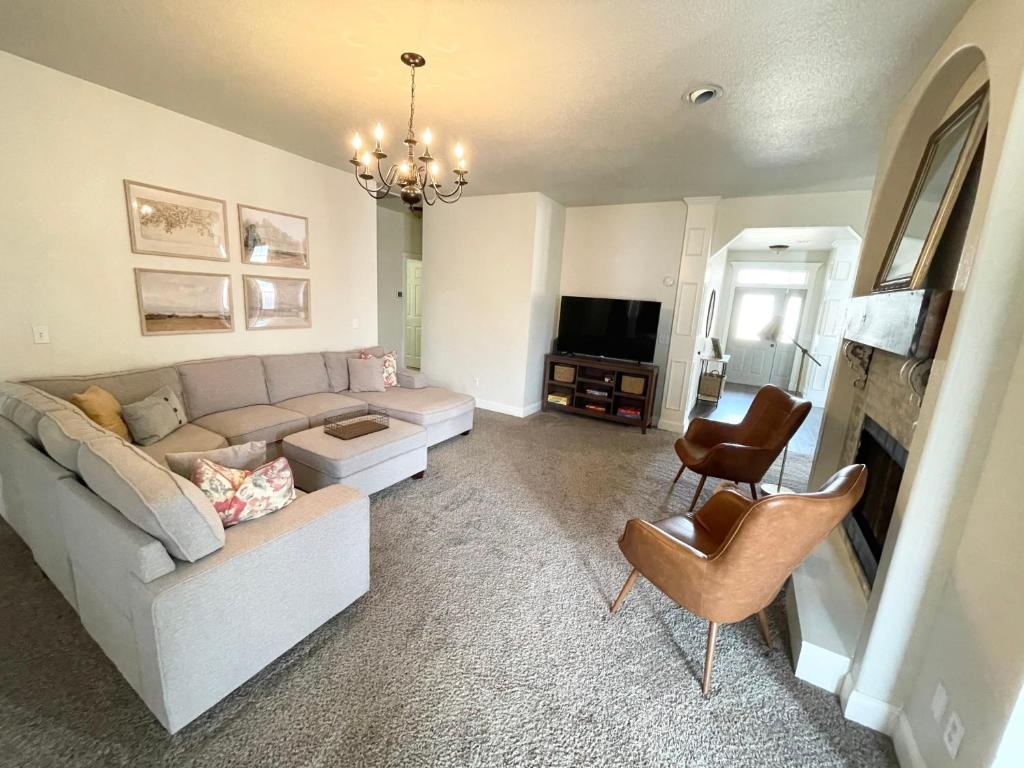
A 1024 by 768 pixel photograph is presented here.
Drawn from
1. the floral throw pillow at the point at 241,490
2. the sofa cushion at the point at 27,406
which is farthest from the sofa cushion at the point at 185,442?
the floral throw pillow at the point at 241,490

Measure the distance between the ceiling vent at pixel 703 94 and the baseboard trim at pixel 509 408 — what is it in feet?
10.9

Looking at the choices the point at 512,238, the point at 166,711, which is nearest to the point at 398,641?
the point at 166,711

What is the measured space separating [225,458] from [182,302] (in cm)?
217

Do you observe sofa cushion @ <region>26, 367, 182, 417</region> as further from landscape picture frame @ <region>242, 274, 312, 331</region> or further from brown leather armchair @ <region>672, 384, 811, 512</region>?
brown leather armchair @ <region>672, 384, 811, 512</region>

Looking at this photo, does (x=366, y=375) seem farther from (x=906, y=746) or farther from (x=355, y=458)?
(x=906, y=746)

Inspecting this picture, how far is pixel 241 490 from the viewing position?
4.85ft

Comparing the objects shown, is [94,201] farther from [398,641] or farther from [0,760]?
[398,641]

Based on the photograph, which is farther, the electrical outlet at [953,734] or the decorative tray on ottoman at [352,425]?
the decorative tray on ottoman at [352,425]

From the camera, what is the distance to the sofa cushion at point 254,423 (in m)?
2.69

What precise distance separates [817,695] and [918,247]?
1.98 metres

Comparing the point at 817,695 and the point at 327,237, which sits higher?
the point at 327,237

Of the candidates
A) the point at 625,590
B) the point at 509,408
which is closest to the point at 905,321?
the point at 625,590

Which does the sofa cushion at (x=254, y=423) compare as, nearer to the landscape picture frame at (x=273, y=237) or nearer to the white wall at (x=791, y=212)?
the landscape picture frame at (x=273, y=237)

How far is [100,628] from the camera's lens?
1.45 m
